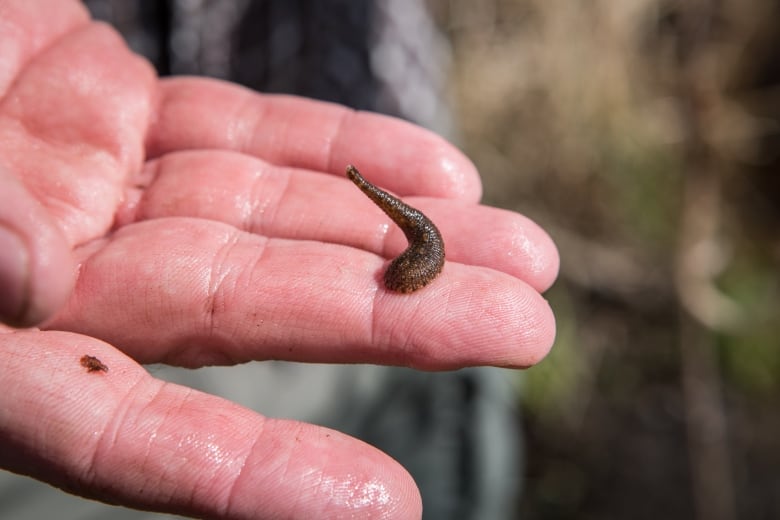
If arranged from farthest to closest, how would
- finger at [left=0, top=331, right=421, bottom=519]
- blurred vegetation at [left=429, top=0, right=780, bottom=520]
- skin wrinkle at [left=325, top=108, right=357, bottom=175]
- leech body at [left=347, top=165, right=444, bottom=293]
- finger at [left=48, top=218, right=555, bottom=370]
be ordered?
blurred vegetation at [left=429, top=0, right=780, bottom=520]
skin wrinkle at [left=325, top=108, right=357, bottom=175]
leech body at [left=347, top=165, right=444, bottom=293]
finger at [left=48, top=218, right=555, bottom=370]
finger at [left=0, top=331, right=421, bottom=519]

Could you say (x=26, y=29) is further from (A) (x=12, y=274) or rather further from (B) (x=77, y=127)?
(A) (x=12, y=274)

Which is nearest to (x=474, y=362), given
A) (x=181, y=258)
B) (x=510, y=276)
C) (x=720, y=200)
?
(x=510, y=276)

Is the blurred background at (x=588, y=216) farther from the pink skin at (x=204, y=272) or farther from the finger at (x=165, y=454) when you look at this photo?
the finger at (x=165, y=454)

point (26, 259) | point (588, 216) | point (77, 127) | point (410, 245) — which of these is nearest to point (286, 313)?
point (410, 245)

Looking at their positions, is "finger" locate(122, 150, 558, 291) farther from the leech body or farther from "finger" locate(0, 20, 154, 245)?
"finger" locate(0, 20, 154, 245)

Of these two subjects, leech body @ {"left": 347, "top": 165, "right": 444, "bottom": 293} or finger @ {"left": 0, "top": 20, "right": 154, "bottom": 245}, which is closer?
leech body @ {"left": 347, "top": 165, "right": 444, "bottom": 293}

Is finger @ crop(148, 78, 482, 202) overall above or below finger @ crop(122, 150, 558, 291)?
above

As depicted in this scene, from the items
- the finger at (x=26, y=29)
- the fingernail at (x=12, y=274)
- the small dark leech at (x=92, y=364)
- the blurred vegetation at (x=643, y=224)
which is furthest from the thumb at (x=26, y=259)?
the blurred vegetation at (x=643, y=224)

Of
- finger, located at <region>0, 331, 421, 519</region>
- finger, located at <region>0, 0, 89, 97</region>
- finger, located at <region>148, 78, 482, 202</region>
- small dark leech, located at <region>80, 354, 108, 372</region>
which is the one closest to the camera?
finger, located at <region>0, 331, 421, 519</region>

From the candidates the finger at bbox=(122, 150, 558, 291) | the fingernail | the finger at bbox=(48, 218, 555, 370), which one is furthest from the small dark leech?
the finger at bbox=(122, 150, 558, 291)
